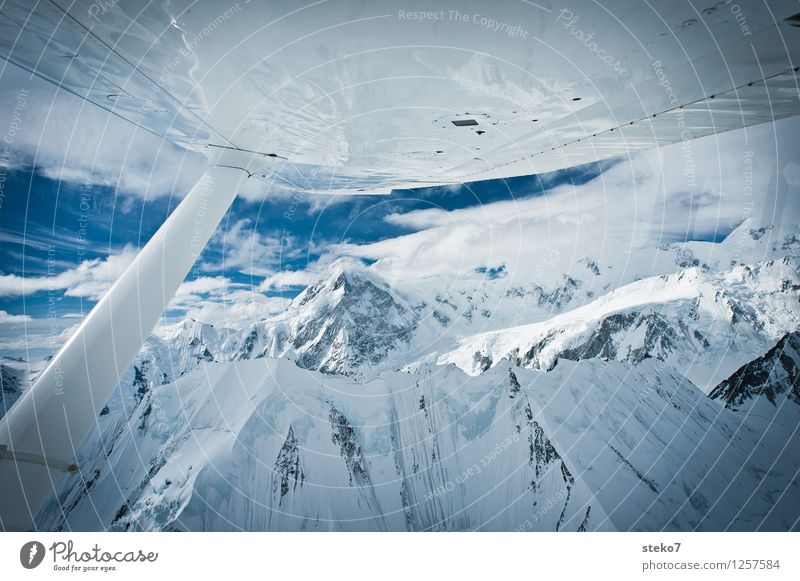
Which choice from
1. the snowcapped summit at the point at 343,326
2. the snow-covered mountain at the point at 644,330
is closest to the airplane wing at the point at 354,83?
the snow-covered mountain at the point at 644,330

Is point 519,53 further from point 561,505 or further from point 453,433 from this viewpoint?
point 453,433

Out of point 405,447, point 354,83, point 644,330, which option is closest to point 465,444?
point 405,447

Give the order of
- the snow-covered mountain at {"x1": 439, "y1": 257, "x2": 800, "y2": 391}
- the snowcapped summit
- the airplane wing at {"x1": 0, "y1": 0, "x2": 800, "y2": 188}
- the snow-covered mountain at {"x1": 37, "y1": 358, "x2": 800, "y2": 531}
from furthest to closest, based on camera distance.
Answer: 1. the snowcapped summit
2. the snow-covered mountain at {"x1": 439, "y1": 257, "x2": 800, "y2": 391}
3. the snow-covered mountain at {"x1": 37, "y1": 358, "x2": 800, "y2": 531}
4. the airplane wing at {"x1": 0, "y1": 0, "x2": 800, "y2": 188}

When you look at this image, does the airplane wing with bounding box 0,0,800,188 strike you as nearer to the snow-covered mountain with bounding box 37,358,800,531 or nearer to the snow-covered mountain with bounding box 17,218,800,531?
the snow-covered mountain with bounding box 17,218,800,531

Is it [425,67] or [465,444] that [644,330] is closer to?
[465,444]

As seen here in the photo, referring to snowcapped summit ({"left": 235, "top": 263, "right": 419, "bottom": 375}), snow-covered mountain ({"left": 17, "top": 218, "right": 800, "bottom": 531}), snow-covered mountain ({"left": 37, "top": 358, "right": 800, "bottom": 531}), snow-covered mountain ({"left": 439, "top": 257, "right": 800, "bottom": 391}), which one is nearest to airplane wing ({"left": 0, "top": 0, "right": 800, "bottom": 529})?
snow-covered mountain ({"left": 17, "top": 218, "right": 800, "bottom": 531})

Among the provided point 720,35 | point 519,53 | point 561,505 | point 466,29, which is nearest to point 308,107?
point 466,29
